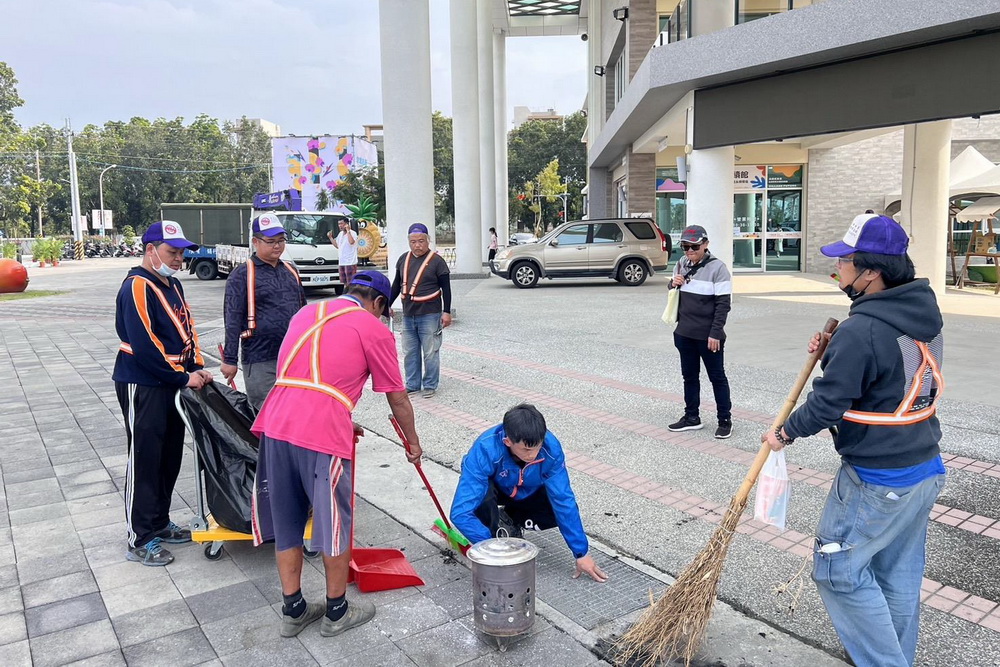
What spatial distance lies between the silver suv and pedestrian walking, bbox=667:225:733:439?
1333 centimetres

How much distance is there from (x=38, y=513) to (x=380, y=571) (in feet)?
8.63

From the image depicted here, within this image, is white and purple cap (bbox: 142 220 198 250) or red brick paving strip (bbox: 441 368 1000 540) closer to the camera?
Answer: white and purple cap (bbox: 142 220 198 250)

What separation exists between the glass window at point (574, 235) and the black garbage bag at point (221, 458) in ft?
53.4

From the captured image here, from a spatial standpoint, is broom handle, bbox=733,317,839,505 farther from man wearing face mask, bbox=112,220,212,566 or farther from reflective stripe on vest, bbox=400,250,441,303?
reflective stripe on vest, bbox=400,250,441,303

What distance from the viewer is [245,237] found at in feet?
92.5

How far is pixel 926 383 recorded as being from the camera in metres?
2.58

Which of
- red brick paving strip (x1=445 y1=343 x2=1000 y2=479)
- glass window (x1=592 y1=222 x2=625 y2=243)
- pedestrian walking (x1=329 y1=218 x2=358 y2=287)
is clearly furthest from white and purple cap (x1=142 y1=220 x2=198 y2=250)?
glass window (x1=592 y1=222 x2=625 y2=243)

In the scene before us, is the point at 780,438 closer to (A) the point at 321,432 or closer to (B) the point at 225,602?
(A) the point at 321,432

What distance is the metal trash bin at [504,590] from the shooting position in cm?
307

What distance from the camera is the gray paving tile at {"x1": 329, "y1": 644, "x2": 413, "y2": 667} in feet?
10.0

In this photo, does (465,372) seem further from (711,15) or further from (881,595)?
(711,15)

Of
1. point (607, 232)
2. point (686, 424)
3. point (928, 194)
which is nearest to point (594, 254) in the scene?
point (607, 232)

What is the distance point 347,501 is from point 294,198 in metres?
30.2

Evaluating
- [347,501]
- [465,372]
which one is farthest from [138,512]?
[465,372]
